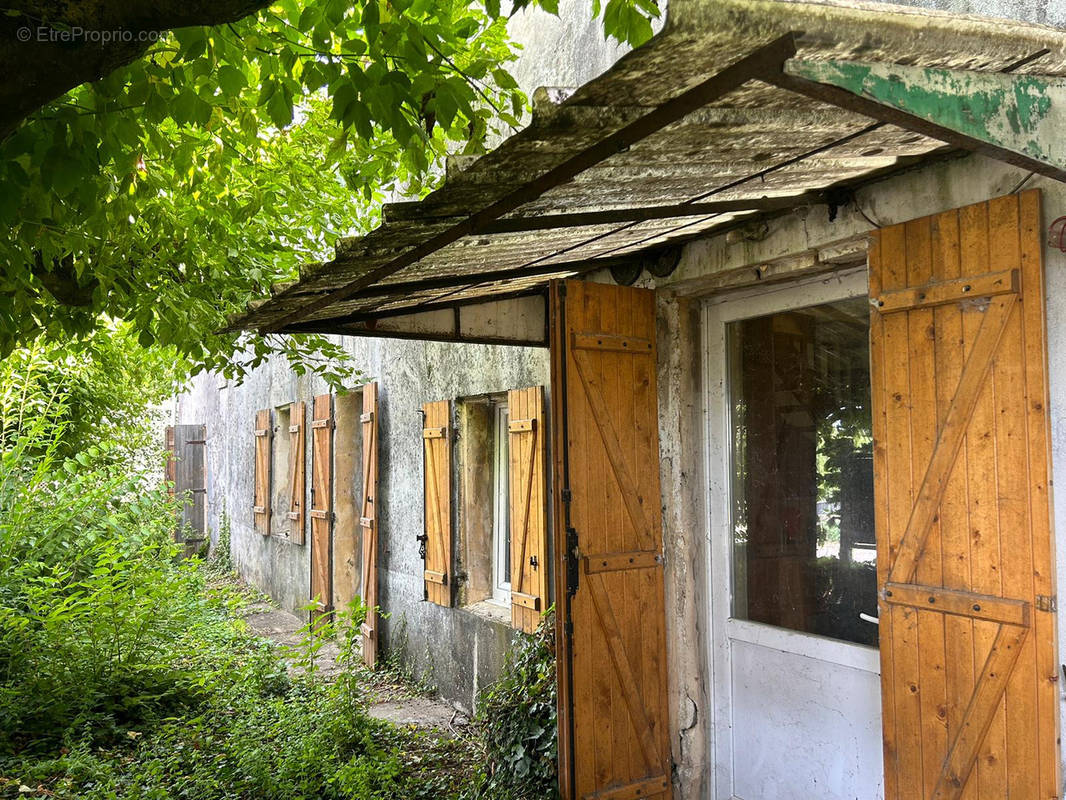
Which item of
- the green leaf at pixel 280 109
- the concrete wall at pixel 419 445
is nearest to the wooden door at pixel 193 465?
the concrete wall at pixel 419 445

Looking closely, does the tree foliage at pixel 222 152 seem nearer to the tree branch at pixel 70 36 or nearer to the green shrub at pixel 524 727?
the tree branch at pixel 70 36

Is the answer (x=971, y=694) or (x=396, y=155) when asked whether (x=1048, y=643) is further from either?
(x=396, y=155)

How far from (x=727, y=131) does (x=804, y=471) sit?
222cm

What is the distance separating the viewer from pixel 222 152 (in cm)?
454

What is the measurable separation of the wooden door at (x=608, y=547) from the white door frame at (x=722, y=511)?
26 cm

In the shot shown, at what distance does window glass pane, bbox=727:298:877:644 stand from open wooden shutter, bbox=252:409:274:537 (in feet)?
29.0

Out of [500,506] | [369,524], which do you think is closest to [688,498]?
[500,506]

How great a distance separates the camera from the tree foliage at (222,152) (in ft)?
8.61

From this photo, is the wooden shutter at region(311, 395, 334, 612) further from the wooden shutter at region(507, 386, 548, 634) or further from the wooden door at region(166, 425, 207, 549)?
the wooden door at region(166, 425, 207, 549)

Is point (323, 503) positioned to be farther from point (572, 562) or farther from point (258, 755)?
point (572, 562)

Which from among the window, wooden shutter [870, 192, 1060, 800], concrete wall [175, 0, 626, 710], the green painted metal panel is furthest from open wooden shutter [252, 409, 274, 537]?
the green painted metal panel

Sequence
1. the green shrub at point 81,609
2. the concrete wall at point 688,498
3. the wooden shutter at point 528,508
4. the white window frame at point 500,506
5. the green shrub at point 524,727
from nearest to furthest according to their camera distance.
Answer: the concrete wall at point 688,498
the green shrub at point 524,727
the wooden shutter at point 528,508
the green shrub at point 81,609
the white window frame at point 500,506

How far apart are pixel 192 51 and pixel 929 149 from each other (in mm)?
2201

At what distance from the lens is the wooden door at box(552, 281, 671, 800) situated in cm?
402
